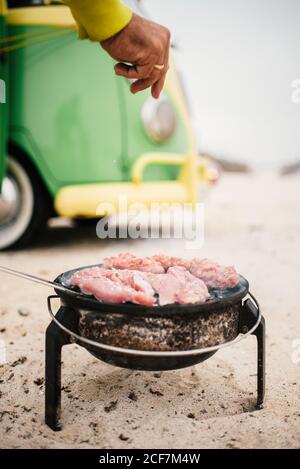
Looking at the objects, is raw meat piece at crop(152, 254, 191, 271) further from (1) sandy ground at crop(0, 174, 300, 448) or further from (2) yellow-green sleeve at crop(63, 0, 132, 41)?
(2) yellow-green sleeve at crop(63, 0, 132, 41)

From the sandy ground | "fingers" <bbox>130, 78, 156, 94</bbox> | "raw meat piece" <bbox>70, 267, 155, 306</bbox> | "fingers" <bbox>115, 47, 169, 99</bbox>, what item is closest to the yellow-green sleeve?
"fingers" <bbox>115, 47, 169, 99</bbox>

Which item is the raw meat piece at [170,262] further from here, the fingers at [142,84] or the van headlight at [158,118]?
the van headlight at [158,118]

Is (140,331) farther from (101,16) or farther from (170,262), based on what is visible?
(101,16)

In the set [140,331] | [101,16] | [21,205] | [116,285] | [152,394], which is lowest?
[152,394]

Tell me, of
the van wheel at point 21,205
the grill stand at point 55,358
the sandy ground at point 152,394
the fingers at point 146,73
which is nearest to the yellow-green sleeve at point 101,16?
the fingers at point 146,73

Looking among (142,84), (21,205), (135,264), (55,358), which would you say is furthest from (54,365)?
(21,205)
